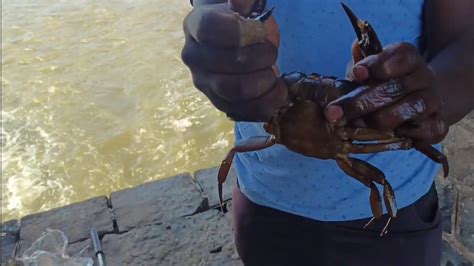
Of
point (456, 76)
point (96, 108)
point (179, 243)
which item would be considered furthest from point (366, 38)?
point (96, 108)

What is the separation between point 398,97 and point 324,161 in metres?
0.36

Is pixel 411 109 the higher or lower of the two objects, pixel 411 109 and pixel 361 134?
the higher

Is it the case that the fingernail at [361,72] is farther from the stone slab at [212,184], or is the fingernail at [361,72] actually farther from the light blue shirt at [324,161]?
the stone slab at [212,184]

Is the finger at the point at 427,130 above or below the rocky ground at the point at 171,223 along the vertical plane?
above

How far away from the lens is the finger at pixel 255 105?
110 centimetres

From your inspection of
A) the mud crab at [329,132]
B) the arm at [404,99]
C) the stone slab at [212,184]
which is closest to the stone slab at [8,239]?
the stone slab at [212,184]

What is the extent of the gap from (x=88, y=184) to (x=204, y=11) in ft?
12.5

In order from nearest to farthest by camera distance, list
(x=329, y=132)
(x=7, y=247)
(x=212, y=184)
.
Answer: (x=329, y=132) < (x=7, y=247) < (x=212, y=184)

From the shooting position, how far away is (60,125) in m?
5.36

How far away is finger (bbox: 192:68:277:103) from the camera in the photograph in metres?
1.06

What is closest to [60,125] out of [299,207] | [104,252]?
[104,252]

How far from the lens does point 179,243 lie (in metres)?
3.08

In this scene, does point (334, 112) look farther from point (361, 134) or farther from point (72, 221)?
point (72, 221)

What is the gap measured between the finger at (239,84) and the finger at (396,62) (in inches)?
7.1
